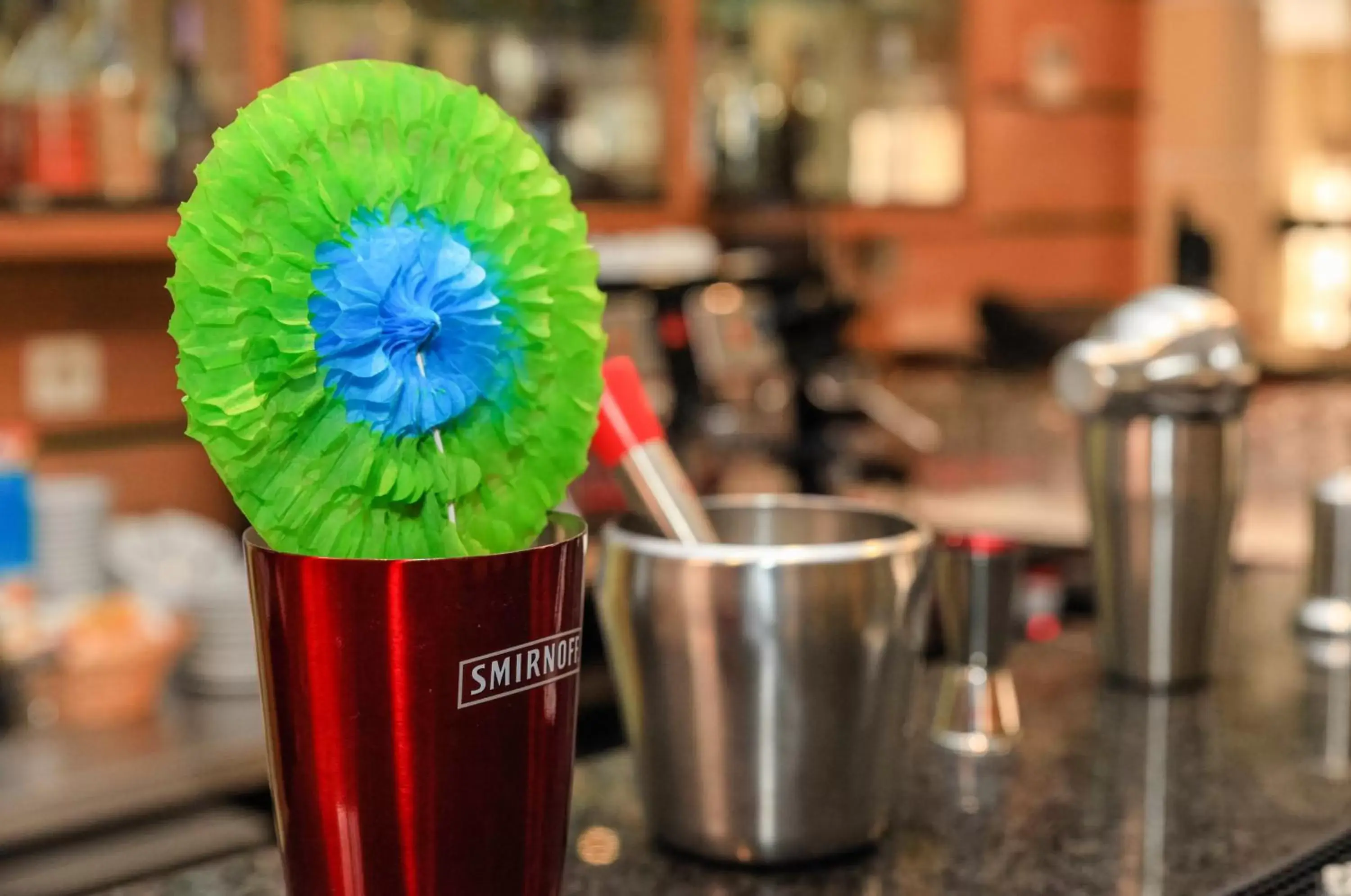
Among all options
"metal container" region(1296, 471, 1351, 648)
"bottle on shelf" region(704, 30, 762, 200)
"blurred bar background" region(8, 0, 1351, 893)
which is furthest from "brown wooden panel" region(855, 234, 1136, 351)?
"metal container" region(1296, 471, 1351, 648)

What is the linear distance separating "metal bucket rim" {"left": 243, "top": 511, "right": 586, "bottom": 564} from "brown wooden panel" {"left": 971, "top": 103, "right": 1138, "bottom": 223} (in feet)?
9.11

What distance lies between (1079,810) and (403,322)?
0.50 meters

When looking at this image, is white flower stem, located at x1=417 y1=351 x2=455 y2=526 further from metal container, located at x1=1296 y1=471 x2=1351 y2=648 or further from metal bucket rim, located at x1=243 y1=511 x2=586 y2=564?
metal container, located at x1=1296 y1=471 x2=1351 y2=648

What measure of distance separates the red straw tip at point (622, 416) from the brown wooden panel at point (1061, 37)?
2.66m

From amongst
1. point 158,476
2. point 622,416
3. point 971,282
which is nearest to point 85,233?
point 158,476

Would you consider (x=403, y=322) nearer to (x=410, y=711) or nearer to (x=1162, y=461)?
(x=410, y=711)

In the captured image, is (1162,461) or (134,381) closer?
(1162,461)

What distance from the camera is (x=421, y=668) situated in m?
0.52

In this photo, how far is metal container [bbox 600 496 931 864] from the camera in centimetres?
72

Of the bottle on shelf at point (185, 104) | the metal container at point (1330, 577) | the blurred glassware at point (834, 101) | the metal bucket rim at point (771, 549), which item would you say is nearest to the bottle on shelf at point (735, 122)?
the blurred glassware at point (834, 101)

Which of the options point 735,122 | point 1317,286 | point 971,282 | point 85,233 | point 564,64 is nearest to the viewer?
point 85,233

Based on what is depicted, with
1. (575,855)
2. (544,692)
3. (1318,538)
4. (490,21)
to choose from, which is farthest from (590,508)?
(544,692)

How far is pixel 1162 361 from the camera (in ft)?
3.47

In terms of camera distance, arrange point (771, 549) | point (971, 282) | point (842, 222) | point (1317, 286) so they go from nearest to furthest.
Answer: point (771, 549) < point (842, 222) < point (971, 282) < point (1317, 286)
